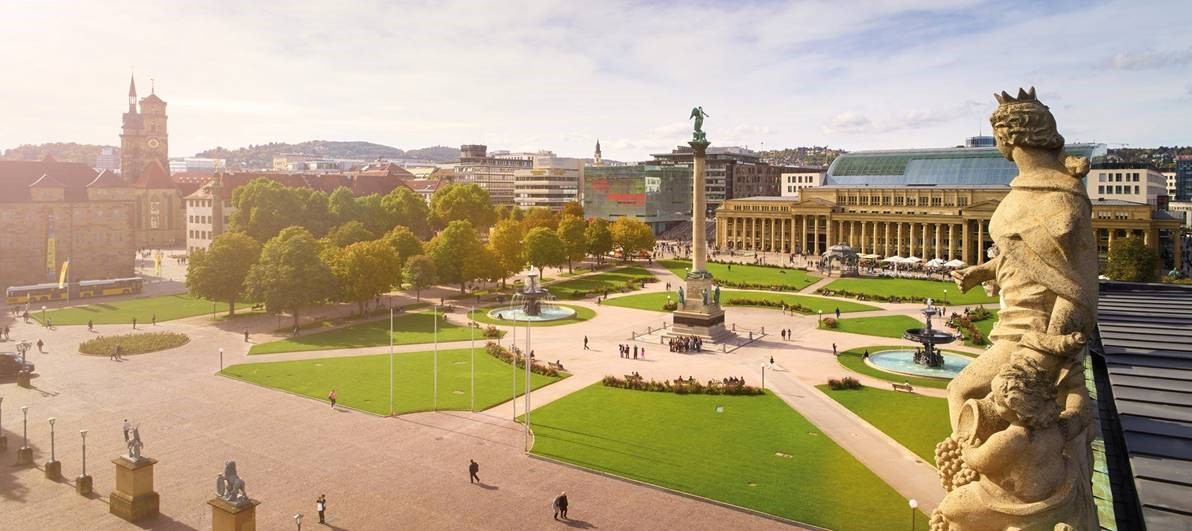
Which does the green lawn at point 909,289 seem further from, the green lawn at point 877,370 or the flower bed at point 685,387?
the flower bed at point 685,387

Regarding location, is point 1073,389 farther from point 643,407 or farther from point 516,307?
point 516,307

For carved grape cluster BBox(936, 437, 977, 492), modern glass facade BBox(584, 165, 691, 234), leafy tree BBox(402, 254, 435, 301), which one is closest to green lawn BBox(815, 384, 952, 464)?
→ carved grape cluster BBox(936, 437, 977, 492)

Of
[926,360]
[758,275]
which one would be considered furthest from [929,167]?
[926,360]

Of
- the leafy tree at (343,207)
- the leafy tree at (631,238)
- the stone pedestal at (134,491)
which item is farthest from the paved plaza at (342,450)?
the leafy tree at (631,238)

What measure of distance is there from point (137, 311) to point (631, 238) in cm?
7362

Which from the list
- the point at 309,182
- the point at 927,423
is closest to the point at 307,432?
the point at 927,423

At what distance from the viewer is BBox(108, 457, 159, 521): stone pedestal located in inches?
1236

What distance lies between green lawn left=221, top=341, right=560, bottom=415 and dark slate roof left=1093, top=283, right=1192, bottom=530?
32.6 m

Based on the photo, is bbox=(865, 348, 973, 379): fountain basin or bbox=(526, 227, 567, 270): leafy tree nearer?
bbox=(865, 348, 973, 379): fountain basin

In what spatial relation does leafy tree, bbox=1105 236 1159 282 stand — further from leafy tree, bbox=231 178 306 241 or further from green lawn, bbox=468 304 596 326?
leafy tree, bbox=231 178 306 241

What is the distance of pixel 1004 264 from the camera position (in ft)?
39.5

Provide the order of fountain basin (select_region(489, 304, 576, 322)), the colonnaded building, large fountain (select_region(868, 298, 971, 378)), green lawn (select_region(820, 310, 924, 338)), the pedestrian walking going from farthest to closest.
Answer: the colonnaded building → fountain basin (select_region(489, 304, 576, 322)) → green lawn (select_region(820, 310, 924, 338)) → large fountain (select_region(868, 298, 971, 378)) → the pedestrian walking

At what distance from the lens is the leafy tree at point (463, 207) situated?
146 metres

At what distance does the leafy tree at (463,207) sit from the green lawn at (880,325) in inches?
3261
